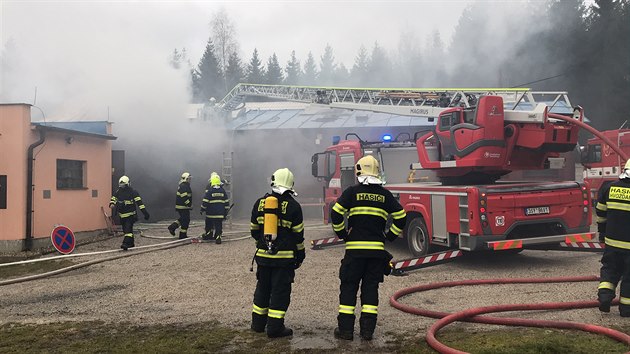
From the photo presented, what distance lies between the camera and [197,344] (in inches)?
167

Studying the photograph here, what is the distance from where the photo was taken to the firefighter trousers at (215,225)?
11133mm

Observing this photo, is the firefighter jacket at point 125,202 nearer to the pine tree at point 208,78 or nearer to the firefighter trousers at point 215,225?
the firefighter trousers at point 215,225

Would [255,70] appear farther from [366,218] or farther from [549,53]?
[366,218]

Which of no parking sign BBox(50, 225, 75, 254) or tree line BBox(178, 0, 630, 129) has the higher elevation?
tree line BBox(178, 0, 630, 129)

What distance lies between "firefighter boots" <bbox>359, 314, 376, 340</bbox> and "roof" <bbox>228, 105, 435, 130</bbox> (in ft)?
46.4

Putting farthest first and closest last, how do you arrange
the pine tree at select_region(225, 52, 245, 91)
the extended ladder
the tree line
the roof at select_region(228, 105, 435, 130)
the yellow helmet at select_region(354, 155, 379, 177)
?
the pine tree at select_region(225, 52, 245, 91) → the tree line → the roof at select_region(228, 105, 435, 130) → the extended ladder → the yellow helmet at select_region(354, 155, 379, 177)

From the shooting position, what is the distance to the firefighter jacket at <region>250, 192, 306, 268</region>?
4539 millimetres

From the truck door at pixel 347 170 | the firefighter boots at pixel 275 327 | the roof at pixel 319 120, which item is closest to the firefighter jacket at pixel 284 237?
the firefighter boots at pixel 275 327

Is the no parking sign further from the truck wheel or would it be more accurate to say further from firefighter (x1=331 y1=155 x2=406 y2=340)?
firefighter (x1=331 y1=155 x2=406 y2=340)

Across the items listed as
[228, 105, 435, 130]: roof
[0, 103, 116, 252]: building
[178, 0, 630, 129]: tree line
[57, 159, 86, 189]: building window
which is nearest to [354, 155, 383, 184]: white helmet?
[0, 103, 116, 252]: building

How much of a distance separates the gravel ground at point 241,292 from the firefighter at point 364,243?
0.24 metres

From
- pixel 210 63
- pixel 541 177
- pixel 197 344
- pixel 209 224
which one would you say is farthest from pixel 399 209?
pixel 210 63

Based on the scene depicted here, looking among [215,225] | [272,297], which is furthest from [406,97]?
[272,297]

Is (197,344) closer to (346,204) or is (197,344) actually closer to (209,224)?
(346,204)
